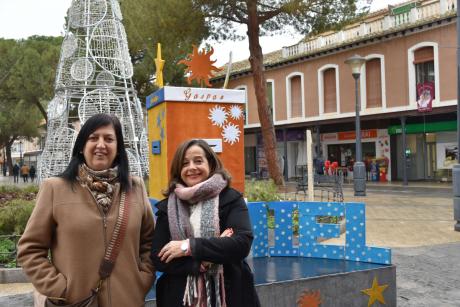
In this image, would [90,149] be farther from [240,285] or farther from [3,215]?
[3,215]

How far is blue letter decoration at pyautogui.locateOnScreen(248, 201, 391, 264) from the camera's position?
494 cm

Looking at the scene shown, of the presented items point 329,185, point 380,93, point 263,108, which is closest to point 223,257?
point 329,185

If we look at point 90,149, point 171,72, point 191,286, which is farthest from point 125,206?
point 171,72

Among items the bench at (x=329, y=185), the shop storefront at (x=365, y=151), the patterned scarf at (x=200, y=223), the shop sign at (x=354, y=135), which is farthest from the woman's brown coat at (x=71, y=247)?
the shop sign at (x=354, y=135)

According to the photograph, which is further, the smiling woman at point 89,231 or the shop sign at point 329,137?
the shop sign at point 329,137

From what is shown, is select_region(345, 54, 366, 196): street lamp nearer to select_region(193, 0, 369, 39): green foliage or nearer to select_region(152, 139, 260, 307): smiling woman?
select_region(193, 0, 369, 39): green foliage

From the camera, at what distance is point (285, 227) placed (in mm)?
5461

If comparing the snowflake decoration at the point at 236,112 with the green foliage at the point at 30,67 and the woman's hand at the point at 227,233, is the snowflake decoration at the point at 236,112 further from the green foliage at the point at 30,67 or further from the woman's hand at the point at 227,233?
the green foliage at the point at 30,67

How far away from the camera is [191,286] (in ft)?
7.56

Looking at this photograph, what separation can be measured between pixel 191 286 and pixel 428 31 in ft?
64.2

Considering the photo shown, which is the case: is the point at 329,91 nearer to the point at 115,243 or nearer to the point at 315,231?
the point at 315,231

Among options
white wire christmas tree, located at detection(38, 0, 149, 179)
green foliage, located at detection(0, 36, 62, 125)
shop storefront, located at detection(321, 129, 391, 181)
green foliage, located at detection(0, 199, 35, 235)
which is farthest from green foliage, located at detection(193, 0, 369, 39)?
green foliage, located at detection(0, 36, 62, 125)

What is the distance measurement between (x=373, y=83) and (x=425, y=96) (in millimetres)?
3099

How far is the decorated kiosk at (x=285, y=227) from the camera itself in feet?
14.5
